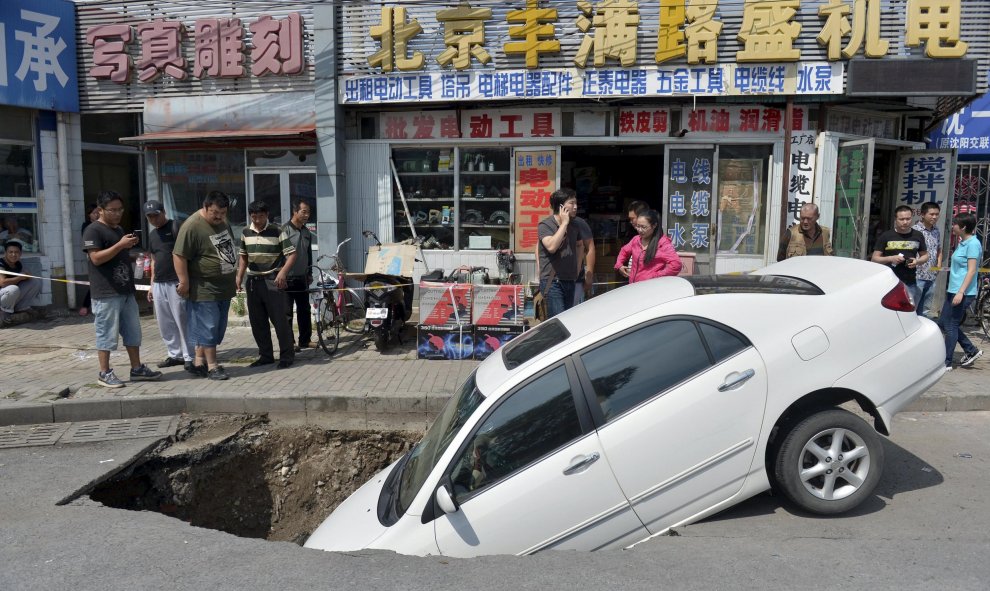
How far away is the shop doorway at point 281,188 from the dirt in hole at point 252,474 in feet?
17.4

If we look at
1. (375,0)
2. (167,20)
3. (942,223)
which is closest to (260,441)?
(375,0)

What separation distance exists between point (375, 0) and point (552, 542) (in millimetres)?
8863

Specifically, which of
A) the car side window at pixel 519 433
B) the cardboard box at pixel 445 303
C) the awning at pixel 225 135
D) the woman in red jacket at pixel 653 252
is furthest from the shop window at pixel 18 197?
the car side window at pixel 519 433

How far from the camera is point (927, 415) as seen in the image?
20.9ft

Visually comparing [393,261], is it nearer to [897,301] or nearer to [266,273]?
[266,273]

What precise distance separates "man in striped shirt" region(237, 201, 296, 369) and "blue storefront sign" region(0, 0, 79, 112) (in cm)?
575

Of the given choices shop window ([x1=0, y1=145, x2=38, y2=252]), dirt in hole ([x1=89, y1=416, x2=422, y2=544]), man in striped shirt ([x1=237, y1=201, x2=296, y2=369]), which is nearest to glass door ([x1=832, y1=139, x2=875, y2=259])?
dirt in hole ([x1=89, y1=416, x2=422, y2=544])

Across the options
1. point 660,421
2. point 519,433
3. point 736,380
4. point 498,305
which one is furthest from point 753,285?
point 498,305

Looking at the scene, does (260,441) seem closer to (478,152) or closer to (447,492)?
(447,492)

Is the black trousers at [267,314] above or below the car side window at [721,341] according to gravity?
below

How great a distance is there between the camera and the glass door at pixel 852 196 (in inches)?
384

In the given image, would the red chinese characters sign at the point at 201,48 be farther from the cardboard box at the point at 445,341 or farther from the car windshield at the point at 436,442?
the car windshield at the point at 436,442

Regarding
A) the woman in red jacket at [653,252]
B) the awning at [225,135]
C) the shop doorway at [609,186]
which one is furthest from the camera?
the shop doorway at [609,186]

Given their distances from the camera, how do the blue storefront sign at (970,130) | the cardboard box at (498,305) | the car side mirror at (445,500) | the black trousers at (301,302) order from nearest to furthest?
the car side mirror at (445,500), the cardboard box at (498,305), the black trousers at (301,302), the blue storefront sign at (970,130)
